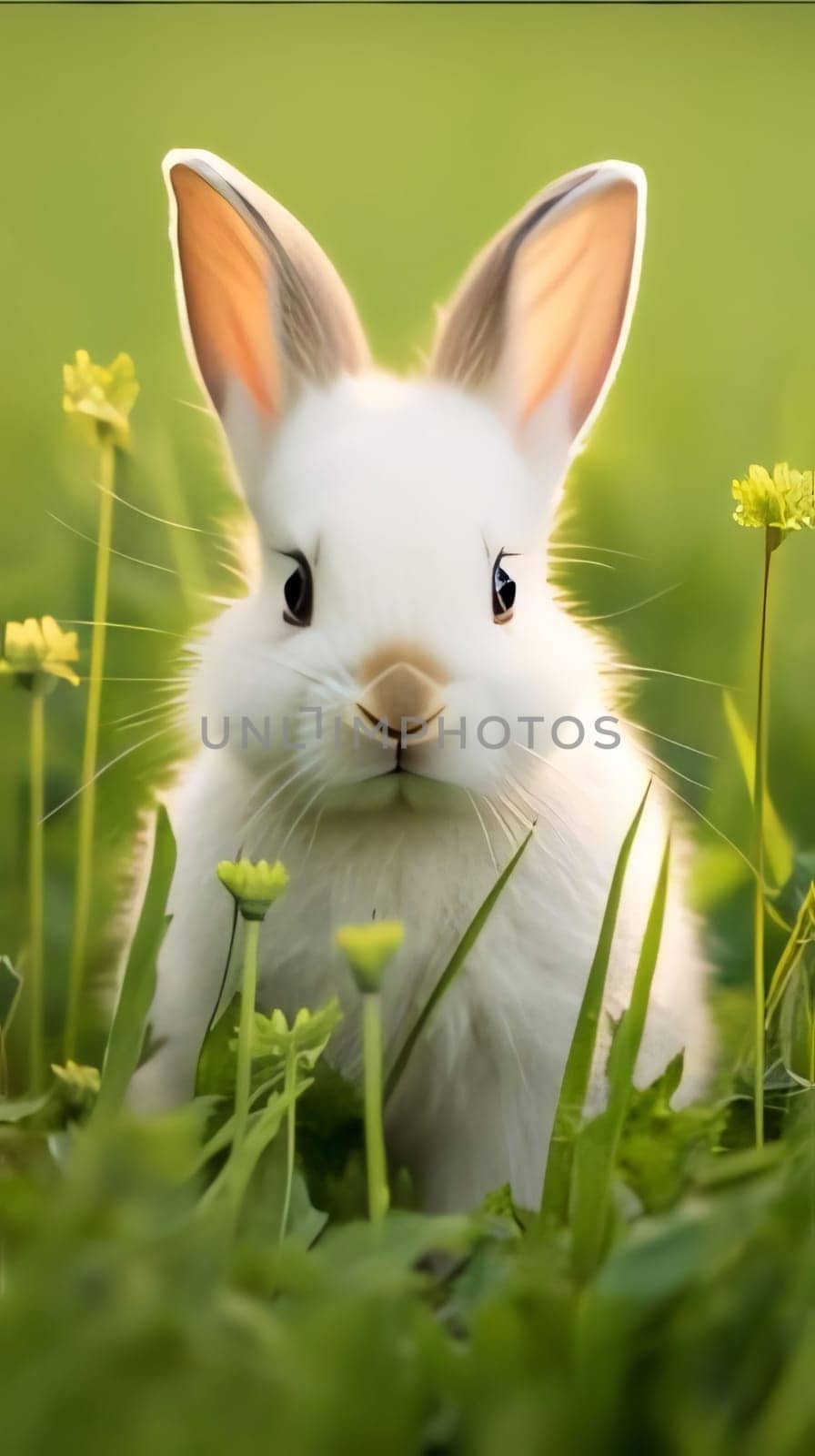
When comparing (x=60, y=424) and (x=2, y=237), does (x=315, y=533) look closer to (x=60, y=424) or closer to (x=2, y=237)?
(x=60, y=424)

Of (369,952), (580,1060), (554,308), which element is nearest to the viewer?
(369,952)

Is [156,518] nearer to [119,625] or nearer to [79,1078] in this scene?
[119,625]

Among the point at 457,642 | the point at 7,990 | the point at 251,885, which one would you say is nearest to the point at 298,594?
the point at 457,642

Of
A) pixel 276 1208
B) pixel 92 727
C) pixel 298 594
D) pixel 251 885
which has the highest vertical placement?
pixel 298 594

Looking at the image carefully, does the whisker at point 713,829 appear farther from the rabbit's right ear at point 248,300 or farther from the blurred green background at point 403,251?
the rabbit's right ear at point 248,300

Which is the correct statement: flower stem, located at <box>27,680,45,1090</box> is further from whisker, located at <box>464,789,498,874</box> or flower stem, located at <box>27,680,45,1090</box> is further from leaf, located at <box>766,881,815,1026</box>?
leaf, located at <box>766,881,815,1026</box>

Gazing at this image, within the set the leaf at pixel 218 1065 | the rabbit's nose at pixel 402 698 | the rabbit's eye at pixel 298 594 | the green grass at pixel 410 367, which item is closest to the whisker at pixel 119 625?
the green grass at pixel 410 367

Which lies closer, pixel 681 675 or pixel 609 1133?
pixel 609 1133
